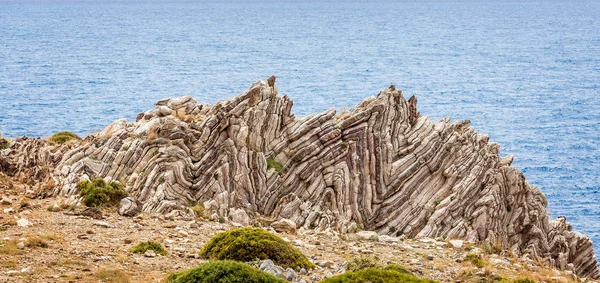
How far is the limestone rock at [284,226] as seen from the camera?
40359 millimetres

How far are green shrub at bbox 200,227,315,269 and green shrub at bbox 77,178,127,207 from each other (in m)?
8.36

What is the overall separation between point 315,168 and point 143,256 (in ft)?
51.8

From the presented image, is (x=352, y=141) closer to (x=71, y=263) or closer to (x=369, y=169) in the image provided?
(x=369, y=169)

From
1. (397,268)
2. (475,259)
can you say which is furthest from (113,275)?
(475,259)

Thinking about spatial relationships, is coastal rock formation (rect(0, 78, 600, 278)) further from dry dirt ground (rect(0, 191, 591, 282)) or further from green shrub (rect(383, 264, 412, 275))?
green shrub (rect(383, 264, 412, 275))

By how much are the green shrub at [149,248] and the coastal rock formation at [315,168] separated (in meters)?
6.56

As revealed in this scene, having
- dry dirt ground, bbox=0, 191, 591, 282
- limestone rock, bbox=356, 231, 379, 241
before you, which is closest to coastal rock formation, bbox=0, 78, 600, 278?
dry dirt ground, bbox=0, 191, 591, 282

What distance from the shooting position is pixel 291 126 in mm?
48375

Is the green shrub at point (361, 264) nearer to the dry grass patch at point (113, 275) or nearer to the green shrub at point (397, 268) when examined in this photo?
the green shrub at point (397, 268)

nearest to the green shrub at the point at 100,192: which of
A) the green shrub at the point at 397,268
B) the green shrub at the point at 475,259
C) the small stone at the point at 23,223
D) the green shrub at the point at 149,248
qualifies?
the small stone at the point at 23,223

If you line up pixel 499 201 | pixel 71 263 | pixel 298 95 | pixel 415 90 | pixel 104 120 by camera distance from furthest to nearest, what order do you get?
pixel 415 90, pixel 298 95, pixel 104 120, pixel 499 201, pixel 71 263

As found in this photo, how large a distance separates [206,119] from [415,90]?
405 feet

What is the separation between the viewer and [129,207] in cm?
3966

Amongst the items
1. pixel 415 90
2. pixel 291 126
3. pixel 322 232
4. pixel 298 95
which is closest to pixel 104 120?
pixel 298 95
